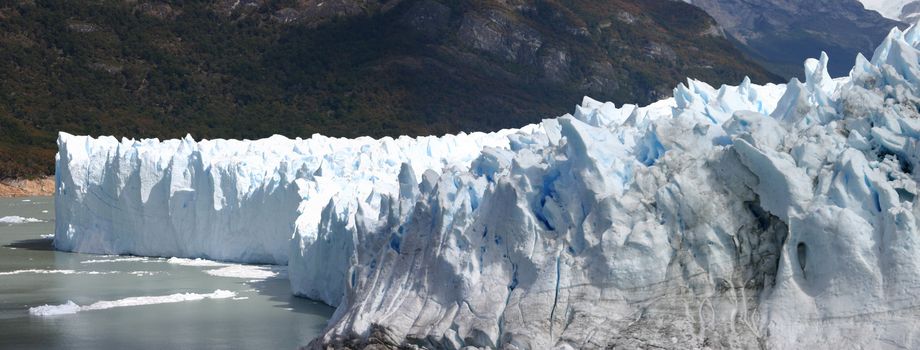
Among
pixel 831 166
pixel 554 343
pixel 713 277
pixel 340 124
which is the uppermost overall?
pixel 831 166

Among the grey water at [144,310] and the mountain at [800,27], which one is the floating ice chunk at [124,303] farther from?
the mountain at [800,27]

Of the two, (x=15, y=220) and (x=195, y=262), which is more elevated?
(x=195, y=262)

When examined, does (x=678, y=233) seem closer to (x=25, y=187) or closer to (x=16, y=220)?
(x=16, y=220)

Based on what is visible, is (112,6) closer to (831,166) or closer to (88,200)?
(88,200)

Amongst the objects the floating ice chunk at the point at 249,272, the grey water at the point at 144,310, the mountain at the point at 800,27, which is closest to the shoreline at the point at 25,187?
the grey water at the point at 144,310

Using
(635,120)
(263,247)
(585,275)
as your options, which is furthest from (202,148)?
(585,275)

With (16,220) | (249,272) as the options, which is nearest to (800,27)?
(16,220)
